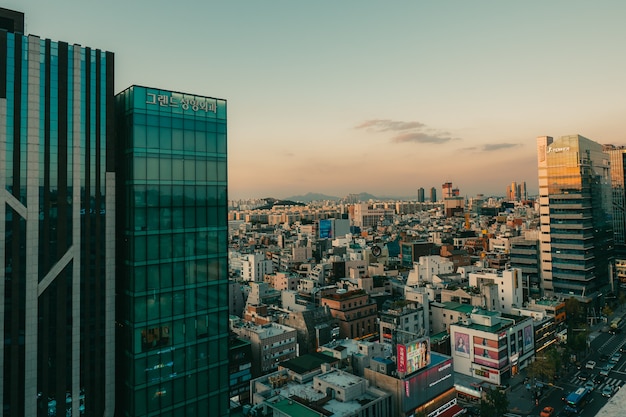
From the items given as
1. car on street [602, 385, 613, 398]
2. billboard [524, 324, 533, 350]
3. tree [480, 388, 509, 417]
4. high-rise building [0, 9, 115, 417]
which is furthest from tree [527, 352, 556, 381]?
high-rise building [0, 9, 115, 417]

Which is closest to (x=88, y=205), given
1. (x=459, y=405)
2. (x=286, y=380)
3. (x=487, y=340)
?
(x=286, y=380)

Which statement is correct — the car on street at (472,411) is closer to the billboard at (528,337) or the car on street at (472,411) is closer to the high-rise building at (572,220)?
the billboard at (528,337)

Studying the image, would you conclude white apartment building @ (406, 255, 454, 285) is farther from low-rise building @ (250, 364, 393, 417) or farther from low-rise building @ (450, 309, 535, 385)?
low-rise building @ (250, 364, 393, 417)

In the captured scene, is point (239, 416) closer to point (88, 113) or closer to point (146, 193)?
point (146, 193)

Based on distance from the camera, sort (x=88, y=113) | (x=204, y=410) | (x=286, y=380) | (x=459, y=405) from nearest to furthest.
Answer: (x=88, y=113), (x=204, y=410), (x=286, y=380), (x=459, y=405)

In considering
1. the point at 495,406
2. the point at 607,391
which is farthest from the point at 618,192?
the point at 495,406

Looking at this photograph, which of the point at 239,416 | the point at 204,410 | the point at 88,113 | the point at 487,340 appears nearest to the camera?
the point at 88,113

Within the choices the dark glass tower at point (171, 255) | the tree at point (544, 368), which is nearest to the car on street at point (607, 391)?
the tree at point (544, 368)
